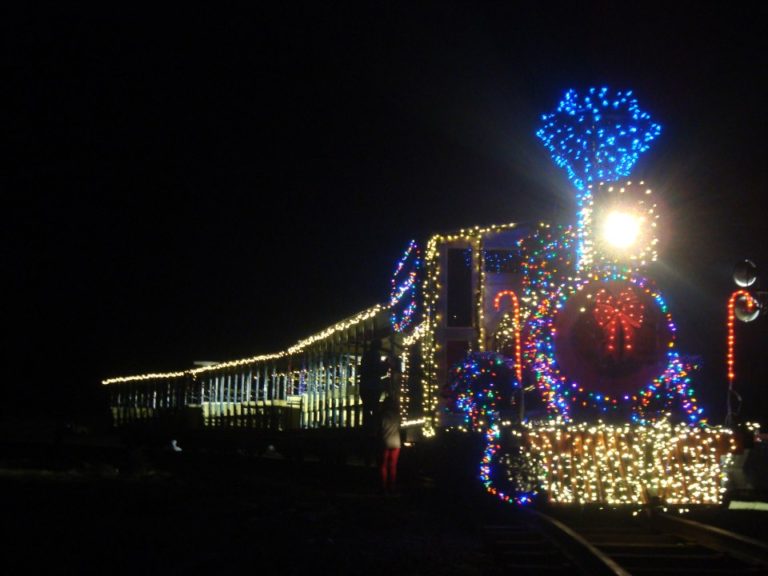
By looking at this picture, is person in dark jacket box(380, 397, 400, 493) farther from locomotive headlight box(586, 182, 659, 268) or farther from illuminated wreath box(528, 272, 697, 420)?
locomotive headlight box(586, 182, 659, 268)

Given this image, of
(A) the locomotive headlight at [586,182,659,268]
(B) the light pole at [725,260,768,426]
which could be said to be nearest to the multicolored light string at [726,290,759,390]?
(B) the light pole at [725,260,768,426]

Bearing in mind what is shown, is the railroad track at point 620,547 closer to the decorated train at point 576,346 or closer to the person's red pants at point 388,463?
the decorated train at point 576,346

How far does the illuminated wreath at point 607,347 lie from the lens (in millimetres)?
10688

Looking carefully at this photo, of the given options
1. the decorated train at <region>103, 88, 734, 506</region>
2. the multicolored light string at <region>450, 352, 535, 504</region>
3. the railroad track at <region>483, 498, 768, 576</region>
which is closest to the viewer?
the railroad track at <region>483, 498, 768, 576</region>

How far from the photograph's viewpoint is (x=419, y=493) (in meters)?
12.9

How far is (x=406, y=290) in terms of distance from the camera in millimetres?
13789

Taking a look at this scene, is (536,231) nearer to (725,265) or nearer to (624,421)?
(624,421)

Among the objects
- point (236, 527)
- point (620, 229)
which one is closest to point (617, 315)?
point (620, 229)

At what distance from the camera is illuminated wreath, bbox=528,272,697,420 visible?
10.7 meters

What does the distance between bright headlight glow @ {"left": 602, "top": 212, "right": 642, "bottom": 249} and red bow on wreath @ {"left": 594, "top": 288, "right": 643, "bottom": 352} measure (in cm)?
62

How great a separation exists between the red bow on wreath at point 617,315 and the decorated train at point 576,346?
0.04 ft

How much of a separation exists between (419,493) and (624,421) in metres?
3.29

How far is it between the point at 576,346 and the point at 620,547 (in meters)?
2.51

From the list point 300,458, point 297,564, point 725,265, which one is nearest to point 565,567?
point 297,564
